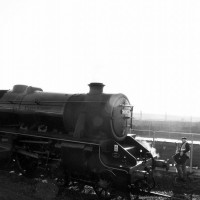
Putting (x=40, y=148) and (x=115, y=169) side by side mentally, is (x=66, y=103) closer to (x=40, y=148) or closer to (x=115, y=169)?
(x=40, y=148)

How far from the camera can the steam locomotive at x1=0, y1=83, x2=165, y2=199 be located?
6660 millimetres

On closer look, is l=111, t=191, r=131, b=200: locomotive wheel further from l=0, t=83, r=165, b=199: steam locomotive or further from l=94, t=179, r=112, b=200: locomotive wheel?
l=94, t=179, r=112, b=200: locomotive wheel

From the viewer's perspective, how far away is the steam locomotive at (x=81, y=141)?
21.9 feet

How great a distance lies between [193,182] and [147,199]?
9.83 feet

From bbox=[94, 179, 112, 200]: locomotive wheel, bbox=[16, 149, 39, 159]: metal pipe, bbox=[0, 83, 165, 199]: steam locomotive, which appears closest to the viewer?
bbox=[94, 179, 112, 200]: locomotive wheel

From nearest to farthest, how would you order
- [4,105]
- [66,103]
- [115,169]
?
[115,169] < [66,103] < [4,105]

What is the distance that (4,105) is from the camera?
923 centimetres

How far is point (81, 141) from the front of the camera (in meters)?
6.75

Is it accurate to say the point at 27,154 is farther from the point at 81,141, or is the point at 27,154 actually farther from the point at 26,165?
the point at 81,141

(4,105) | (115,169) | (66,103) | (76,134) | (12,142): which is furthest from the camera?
(4,105)

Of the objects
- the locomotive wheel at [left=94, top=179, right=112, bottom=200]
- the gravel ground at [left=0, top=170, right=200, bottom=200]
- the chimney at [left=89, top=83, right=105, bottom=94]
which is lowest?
the gravel ground at [left=0, top=170, right=200, bottom=200]

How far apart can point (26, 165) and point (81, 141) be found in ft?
10.2

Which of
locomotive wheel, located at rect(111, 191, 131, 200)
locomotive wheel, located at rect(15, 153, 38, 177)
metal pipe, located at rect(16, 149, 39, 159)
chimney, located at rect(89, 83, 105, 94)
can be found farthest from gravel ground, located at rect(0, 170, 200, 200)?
chimney, located at rect(89, 83, 105, 94)

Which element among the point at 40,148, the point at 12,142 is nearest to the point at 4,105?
the point at 12,142
